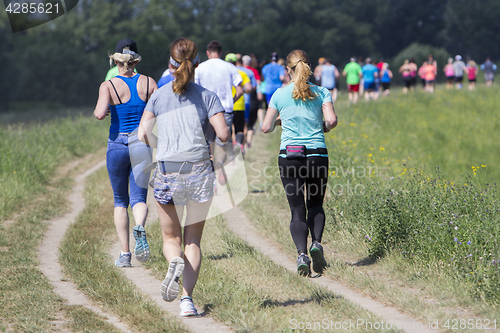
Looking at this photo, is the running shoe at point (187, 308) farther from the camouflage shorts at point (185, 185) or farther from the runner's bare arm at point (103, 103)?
the runner's bare arm at point (103, 103)

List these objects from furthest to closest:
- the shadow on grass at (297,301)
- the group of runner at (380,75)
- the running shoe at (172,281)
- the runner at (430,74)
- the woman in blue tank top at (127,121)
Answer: the runner at (430,74) < the group of runner at (380,75) < the woman in blue tank top at (127,121) < the shadow on grass at (297,301) < the running shoe at (172,281)

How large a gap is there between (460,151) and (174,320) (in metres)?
13.8

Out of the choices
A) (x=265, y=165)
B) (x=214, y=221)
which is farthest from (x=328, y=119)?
(x=265, y=165)

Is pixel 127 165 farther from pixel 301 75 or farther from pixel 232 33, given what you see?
pixel 232 33

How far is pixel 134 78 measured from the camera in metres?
5.50

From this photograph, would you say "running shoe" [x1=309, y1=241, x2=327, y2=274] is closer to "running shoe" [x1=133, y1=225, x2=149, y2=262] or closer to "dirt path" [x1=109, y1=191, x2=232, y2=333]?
"dirt path" [x1=109, y1=191, x2=232, y2=333]

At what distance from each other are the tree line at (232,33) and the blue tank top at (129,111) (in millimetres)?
45856

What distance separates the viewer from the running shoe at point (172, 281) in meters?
4.06

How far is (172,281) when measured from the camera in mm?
4066

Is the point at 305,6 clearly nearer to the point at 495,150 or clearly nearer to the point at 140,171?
the point at 495,150

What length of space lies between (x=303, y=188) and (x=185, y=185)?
5.03 feet

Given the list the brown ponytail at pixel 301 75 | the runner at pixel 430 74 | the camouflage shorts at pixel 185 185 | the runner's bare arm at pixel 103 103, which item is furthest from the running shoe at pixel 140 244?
the runner at pixel 430 74

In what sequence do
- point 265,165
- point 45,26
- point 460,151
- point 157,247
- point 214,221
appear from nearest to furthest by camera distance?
point 157,247, point 214,221, point 265,165, point 460,151, point 45,26

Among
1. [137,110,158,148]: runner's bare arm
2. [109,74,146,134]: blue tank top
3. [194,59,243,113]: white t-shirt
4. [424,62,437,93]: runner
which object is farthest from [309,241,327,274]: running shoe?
[424,62,437,93]: runner
